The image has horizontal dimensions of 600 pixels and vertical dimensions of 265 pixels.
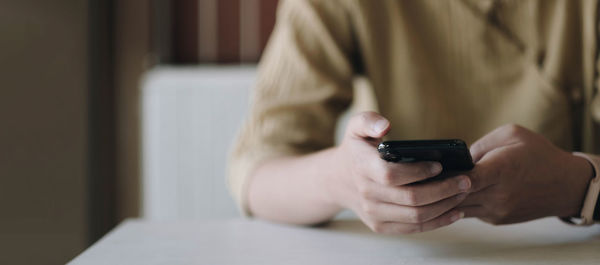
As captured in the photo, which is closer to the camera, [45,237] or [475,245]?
[475,245]

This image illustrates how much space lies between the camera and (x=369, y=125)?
1.25 ft

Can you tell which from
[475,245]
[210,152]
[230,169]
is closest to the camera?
[475,245]

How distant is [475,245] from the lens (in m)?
0.47

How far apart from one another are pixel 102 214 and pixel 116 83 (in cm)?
39

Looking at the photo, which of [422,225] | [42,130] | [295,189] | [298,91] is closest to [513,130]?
[422,225]

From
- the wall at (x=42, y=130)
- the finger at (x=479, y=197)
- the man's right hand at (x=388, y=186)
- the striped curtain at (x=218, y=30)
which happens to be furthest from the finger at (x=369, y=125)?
the striped curtain at (x=218, y=30)

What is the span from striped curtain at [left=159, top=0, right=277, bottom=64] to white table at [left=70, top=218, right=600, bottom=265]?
1.00m

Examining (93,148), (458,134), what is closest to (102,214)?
(93,148)

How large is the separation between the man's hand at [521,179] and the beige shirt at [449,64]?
0.31 meters

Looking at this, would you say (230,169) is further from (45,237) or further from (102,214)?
(102,214)

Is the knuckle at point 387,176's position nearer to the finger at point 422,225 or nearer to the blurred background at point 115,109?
the finger at point 422,225

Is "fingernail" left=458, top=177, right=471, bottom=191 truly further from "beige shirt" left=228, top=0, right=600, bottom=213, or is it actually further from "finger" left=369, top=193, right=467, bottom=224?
"beige shirt" left=228, top=0, right=600, bottom=213

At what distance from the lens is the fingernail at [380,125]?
0.37 m

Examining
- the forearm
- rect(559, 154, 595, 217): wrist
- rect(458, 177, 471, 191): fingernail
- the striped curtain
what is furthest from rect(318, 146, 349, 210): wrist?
the striped curtain
